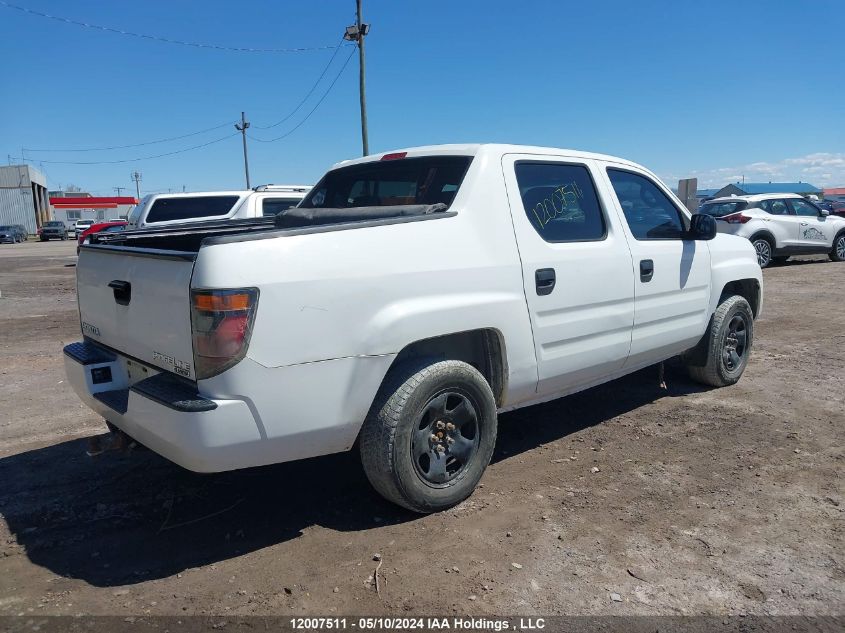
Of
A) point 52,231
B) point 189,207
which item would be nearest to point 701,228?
point 189,207

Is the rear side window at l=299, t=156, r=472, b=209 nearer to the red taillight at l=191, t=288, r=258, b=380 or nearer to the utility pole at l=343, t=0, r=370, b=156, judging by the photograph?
the red taillight at l=191, t=288, r=258, b=380

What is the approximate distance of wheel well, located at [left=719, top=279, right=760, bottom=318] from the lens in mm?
5902

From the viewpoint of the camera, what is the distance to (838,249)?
17.2 metres

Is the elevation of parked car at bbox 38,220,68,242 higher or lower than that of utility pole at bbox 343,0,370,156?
lower

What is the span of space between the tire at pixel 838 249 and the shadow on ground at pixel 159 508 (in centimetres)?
1555

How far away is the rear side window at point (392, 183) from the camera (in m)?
3.98

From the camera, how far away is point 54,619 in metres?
2.73

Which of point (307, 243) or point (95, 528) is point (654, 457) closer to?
point (307, 243)

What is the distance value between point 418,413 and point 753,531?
176 cm

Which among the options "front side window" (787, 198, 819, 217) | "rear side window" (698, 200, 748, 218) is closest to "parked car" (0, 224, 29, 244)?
"rear side window" (698, 200, 748, 218)

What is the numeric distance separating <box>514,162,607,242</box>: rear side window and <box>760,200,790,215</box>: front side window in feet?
43.6

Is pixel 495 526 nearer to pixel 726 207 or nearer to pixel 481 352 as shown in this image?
pixel 481 352

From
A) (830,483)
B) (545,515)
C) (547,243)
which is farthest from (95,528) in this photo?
(830,483)

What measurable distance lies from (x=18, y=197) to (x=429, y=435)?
7065cm
